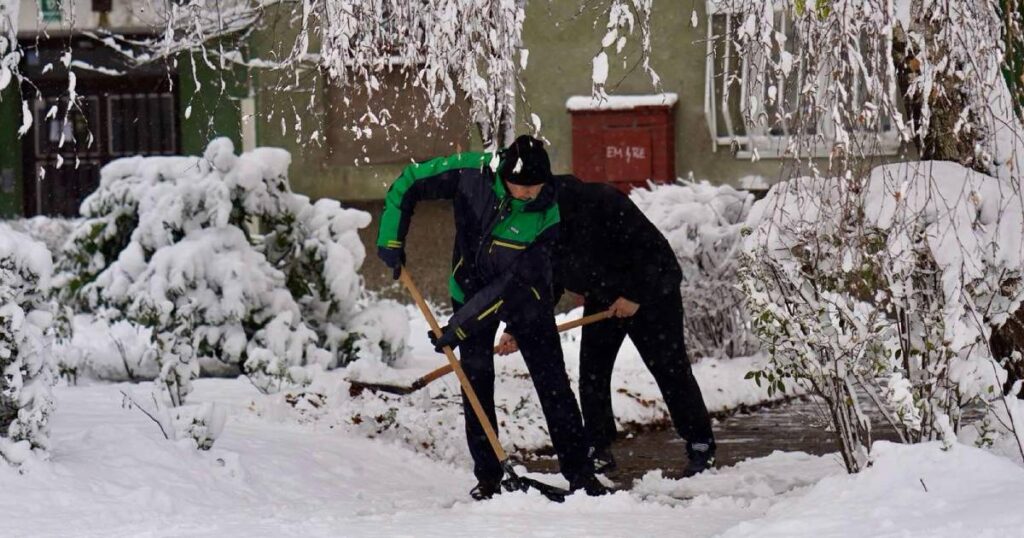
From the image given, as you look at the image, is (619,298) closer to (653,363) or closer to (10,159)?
(653,363)

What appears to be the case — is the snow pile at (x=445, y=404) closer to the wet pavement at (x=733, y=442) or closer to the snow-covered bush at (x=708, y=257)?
the wet pavement at (x=733, y=442)

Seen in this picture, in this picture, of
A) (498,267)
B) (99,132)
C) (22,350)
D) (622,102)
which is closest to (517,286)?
(498,267)

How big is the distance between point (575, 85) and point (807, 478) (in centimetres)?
1086

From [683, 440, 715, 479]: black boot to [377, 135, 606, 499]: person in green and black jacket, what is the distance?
0.94 m

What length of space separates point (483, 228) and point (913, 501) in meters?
2.27

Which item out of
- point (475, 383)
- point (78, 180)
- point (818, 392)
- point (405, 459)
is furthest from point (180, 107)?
point (818, 392)

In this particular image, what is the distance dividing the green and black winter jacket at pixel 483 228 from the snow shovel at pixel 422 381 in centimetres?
70

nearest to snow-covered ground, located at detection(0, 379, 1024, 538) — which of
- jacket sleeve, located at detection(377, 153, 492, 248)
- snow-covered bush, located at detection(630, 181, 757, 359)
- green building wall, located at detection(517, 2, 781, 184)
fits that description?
jacket sleeve, located at detection(377, 153, 492, 248)

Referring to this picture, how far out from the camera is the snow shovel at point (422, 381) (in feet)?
25.0

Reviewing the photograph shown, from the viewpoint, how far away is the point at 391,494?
7.36 m

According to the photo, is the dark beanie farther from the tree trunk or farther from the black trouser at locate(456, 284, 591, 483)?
the tree trunk

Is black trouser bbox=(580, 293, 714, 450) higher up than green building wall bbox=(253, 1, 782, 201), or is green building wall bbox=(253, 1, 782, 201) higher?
green building wall bbox=(253, 1, 782, 201)

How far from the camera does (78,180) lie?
19.7 meters

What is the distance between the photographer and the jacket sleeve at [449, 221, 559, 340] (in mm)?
6641
